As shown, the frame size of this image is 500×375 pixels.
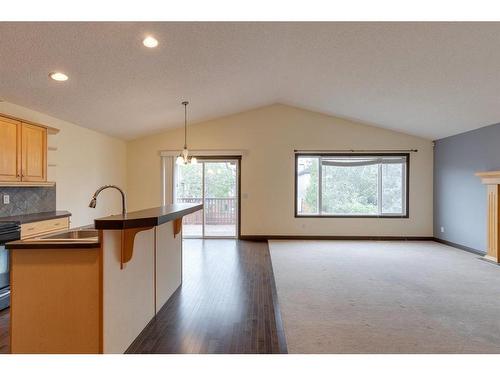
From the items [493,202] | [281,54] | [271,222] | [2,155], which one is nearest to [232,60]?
[281,54]

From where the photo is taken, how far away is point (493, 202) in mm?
4949

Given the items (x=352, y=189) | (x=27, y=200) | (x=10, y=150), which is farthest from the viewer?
(x=352, y=189)

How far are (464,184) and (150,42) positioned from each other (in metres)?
6.29

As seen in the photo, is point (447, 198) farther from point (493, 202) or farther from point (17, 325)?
point (17, 325)

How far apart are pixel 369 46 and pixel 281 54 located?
1153 mm

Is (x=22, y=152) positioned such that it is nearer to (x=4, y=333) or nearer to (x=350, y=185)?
(x=4, y=333)

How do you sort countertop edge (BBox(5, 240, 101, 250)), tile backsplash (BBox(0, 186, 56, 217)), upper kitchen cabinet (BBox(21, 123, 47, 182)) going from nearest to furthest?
1. countertop edge (BBox(5, 240, 101, 250))
2. upper kitchen cabinet (BBox(21, 123, 47, 182))
3. tile backsplash (BBox(0, 186, 56, 217))

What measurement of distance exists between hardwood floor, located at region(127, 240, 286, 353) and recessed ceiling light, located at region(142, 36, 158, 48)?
288 centimetres

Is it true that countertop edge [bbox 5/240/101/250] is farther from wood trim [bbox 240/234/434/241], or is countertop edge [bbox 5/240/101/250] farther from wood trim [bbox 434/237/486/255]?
wood trim [bbox 434/237/486/255]

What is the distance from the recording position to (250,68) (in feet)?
14.2

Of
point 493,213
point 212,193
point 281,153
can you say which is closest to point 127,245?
point 212,193

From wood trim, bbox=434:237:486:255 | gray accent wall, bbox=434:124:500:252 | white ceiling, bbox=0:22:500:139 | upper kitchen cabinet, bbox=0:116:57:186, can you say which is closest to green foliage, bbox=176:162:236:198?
white ceiling, bbox=0:22:500:139

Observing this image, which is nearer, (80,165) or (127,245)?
(127,245)

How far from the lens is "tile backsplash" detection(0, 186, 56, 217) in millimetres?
3727
